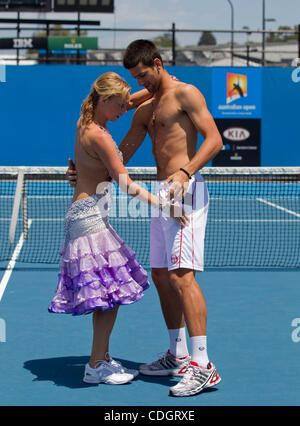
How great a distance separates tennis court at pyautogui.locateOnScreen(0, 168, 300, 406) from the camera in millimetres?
4352

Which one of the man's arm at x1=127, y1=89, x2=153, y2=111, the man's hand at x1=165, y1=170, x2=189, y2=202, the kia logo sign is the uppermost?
the kia logo sign

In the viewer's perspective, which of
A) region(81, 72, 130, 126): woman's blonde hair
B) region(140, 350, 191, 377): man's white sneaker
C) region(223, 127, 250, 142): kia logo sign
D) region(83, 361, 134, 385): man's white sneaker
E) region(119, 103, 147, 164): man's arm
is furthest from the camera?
region(223, 127, 250, 142): kia logo sign

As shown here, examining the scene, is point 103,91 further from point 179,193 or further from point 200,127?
point 179,193

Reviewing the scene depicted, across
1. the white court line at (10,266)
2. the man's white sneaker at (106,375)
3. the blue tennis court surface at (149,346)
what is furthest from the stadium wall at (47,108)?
the man's white sneaker at (106,375)

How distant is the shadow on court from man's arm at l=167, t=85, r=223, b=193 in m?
1.20

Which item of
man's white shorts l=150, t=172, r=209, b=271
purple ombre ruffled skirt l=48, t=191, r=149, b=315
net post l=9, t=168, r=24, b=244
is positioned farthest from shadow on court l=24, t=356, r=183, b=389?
net post l=9, t=168, r=24, b=244

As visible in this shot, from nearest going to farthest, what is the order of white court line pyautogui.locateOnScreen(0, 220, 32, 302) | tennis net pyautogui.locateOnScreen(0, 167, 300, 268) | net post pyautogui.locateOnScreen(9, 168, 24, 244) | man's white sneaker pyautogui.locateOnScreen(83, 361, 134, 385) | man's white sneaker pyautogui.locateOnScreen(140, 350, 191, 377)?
1. man's white sneaker pyautogui.locateOnScreen(83, 361, 134, 385)
2. man's white sneaker pyautogui.locateOnScreen(140, 350, 191, 377)
3. white court line pyautogui.locateOnScreen(0, 220, 32, 302)
4. tennis net pyautogui.locateOnScreen(0, 167, 300, 268)
5. net post pyautogui.locateOnScreen(9, 168, 24, 244)

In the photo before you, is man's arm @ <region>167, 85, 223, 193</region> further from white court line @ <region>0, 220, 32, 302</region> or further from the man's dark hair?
white court line @ <region>0, 220, 32, 302</region>

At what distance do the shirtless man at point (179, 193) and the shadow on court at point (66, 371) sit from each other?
0.36ft

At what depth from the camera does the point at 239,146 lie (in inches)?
731

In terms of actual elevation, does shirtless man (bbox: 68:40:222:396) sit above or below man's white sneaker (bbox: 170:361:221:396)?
above

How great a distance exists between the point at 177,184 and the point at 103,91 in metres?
0.68

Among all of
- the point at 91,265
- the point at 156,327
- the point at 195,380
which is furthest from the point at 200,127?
the point at 156,327
